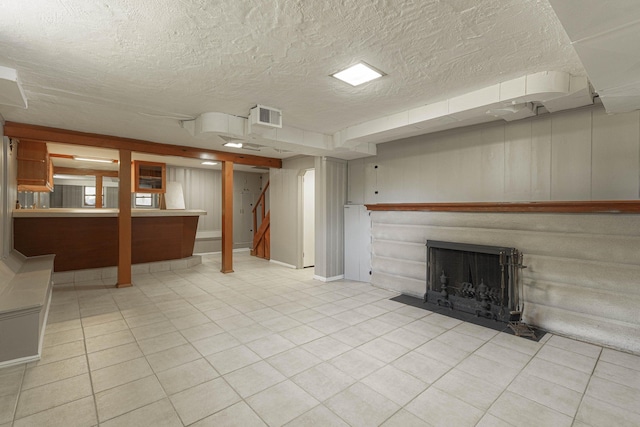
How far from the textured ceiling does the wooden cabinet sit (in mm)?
2531

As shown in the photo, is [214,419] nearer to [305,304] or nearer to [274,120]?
[305,304]

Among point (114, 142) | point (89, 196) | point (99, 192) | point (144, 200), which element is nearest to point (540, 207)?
point (114, 142)

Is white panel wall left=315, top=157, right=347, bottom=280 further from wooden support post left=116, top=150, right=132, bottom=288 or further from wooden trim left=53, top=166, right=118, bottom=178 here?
wooden trim left=53, top=166, right=118, bottom=178

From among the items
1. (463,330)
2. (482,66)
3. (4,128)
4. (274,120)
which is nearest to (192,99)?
(274,120)

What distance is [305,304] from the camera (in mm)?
4195

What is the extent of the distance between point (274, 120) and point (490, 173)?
292 centimetres

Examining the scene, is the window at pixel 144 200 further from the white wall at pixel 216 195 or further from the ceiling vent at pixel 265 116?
the ceiling vent at pixel 265 116

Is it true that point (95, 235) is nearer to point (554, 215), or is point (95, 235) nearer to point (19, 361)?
point (19, 361)

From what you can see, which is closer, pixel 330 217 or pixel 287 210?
pixel 330 217

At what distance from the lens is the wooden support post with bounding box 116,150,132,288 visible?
506 centimetres

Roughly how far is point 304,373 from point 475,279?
8.92ft

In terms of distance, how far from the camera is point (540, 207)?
3.26 metres

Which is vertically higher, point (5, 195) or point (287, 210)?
point (5, 195)

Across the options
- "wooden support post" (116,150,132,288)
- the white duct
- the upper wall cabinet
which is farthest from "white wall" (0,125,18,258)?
the white duct
